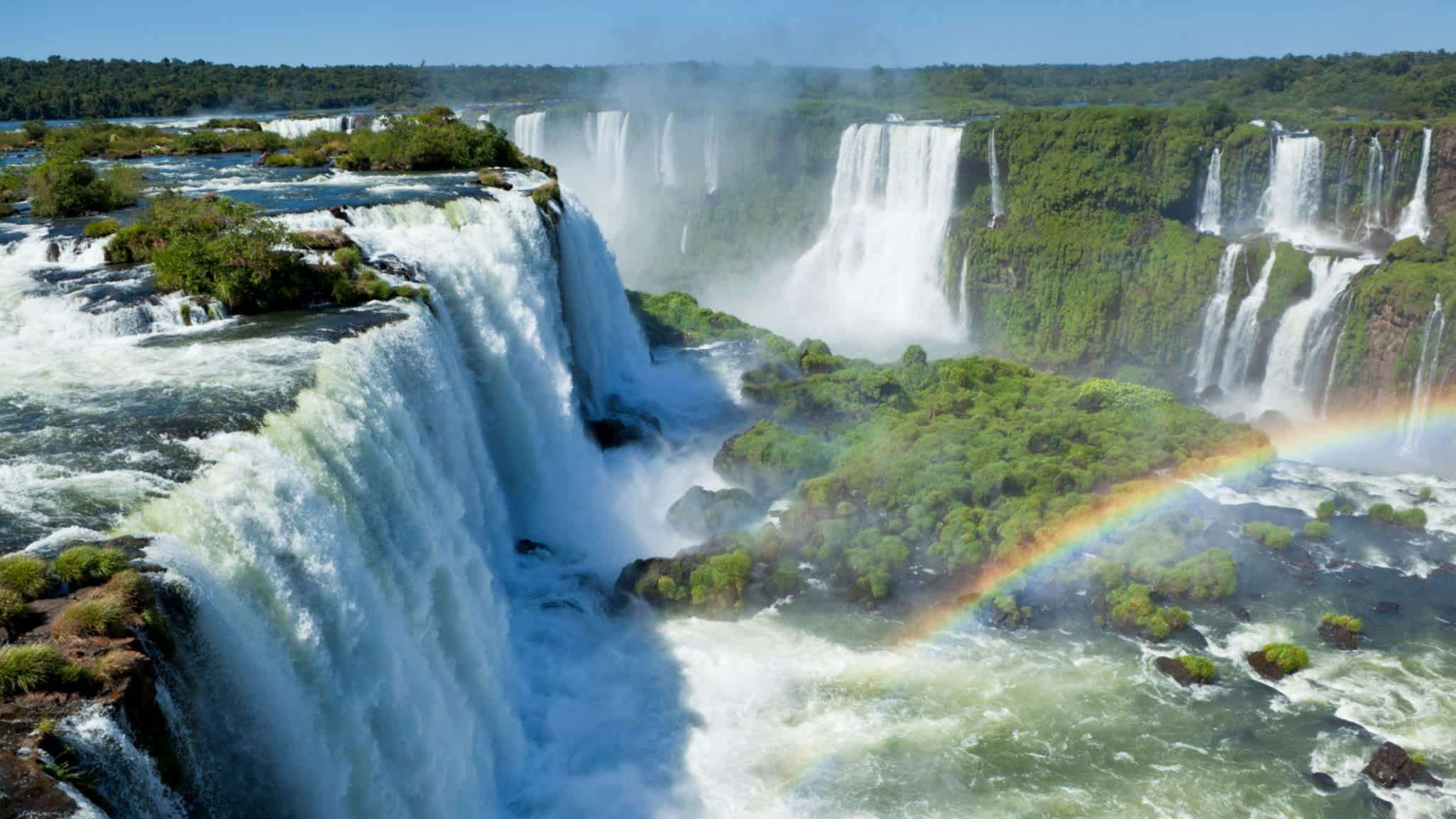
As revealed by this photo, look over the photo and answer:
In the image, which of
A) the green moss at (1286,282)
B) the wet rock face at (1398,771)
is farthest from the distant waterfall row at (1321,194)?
the wet rock face at (1398,771)

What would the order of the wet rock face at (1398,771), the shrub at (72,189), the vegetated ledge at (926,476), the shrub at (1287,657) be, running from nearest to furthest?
the wet rock face at (1398,771) → the shrub at (1287,657) → the vegetated ledge at (926,476) → the shrub at (72,189)

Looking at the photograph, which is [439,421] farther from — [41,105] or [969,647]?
[41,105]

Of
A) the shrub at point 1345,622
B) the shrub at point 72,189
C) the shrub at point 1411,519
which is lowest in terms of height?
the shrub at point 1345,622

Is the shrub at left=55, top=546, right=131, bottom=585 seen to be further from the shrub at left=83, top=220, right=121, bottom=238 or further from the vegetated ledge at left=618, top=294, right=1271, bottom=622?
the shrub at left=83, top=220, right=121, bottom=238

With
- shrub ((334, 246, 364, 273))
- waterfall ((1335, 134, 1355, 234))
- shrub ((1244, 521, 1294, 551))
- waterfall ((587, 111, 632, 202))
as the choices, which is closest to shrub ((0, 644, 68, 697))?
shrub ((334, 246, 364, 273))

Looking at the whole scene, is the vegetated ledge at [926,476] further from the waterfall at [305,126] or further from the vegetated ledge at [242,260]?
the waterfall at [305,126]
